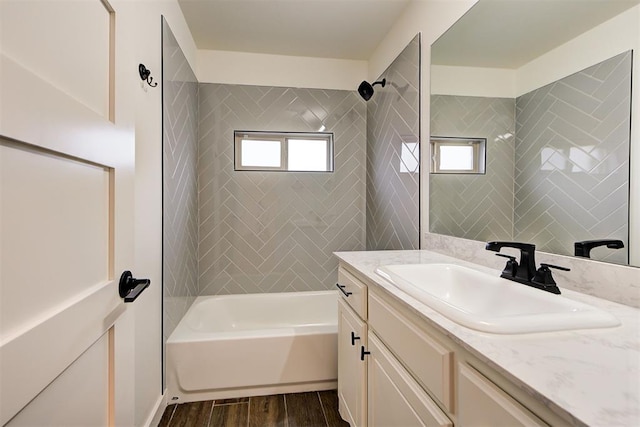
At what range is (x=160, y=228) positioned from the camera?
5.92 ft

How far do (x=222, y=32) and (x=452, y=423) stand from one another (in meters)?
2.79

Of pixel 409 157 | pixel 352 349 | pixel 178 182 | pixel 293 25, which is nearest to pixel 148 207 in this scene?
pixel 178 182

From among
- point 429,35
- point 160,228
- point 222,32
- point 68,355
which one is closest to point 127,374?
point 68,355

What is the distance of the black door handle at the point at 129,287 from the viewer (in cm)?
83

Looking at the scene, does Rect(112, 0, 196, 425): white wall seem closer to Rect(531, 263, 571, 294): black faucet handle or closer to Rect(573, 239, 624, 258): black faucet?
Rect(531, 263, 571, 294): black faucet handle

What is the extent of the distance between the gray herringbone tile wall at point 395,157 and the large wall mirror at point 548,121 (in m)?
0.34

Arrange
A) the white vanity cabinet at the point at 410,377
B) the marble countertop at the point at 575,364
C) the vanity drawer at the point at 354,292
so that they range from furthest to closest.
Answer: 1. the vanity drawer at the point at 354,292
2. the white vanity cabinet at the point at 410,377
3. the marble countertop at the point at 575,364

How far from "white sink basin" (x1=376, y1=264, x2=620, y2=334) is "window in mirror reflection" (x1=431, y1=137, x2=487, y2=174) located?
54cm

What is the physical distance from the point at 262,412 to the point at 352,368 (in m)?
0.77

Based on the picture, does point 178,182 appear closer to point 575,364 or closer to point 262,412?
point 262,412

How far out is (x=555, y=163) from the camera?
42.4 inches

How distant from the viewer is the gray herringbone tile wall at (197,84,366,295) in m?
2.75

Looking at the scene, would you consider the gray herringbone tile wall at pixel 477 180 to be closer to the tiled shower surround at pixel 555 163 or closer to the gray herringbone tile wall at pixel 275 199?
the tiled shower surround at pixel 555 163

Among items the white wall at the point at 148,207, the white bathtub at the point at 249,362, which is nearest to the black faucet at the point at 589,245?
the white bathtub at the point at 249,362
